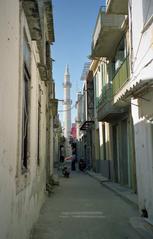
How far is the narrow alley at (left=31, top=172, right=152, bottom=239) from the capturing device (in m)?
7.89

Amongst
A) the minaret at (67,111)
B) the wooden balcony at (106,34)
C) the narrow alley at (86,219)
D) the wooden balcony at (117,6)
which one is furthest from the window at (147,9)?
the minaret at (67,111)

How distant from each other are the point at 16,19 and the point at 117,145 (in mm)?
13628

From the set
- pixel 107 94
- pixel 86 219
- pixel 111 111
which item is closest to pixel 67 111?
pixel 107 94

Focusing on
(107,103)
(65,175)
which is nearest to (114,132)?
(107,103)

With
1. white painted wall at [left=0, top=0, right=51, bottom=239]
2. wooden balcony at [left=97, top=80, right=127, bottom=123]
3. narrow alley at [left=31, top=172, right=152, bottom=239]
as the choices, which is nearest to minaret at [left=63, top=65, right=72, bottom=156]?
wooden balcony at [left=97, top=80, right=127, bottom=123]

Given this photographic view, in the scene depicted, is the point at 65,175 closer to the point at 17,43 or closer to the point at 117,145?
the point at 117,145

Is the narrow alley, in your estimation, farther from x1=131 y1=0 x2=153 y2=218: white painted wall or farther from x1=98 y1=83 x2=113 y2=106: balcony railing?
x1=98 y1=83 x2=113 y2=106: balcony railing

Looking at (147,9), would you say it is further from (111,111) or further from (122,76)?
(111,111)

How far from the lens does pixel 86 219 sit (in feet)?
31.5

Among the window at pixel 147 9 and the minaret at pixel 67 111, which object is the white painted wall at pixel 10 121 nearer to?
the window at pixel 147 9

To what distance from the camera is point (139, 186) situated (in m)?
9.96

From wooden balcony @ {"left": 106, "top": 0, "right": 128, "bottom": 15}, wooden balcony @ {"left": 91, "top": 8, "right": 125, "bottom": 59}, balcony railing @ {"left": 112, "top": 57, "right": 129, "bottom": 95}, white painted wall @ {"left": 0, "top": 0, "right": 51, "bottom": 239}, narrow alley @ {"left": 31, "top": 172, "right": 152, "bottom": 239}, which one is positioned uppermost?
wooden balcony @ {"left": 91, "top": 8, "right": 125, "bottom": 59}

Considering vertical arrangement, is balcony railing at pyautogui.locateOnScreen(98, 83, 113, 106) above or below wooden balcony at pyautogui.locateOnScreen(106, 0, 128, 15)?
below

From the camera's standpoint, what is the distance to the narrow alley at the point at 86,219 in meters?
7.89
